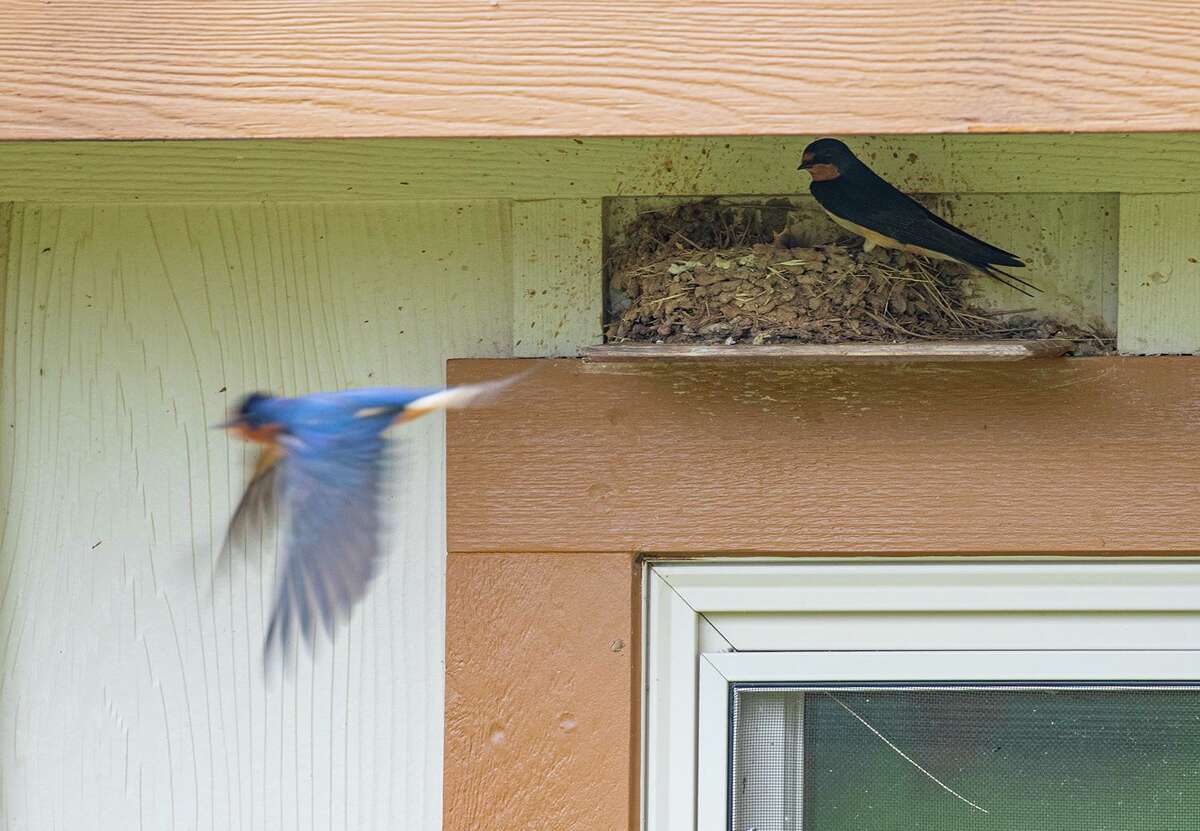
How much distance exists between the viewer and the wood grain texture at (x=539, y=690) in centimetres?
187

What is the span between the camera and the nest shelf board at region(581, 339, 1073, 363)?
5.66ft

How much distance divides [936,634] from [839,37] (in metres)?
0.87

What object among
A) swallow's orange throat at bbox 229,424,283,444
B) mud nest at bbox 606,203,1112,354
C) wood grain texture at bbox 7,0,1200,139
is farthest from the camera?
mud nest at bbox 606,203,1112,354

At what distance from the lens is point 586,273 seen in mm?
2039

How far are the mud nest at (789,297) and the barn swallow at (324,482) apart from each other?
0.24 metres

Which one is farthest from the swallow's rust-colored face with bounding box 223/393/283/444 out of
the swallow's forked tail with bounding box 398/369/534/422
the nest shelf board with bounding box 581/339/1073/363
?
the nest shelf board with bounding box 581/339/1073/363

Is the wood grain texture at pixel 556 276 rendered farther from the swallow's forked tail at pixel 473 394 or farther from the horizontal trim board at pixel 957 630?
the horizontal trim board at pixel 957 630

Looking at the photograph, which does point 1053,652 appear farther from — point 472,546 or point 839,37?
point 839,37

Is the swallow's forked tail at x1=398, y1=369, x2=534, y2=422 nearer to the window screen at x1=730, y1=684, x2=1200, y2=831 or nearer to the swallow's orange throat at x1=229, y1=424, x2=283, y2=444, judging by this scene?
the swallow's orange throat at x1=229, y1=424, x2=283, y2=444

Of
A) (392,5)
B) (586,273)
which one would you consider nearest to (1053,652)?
(586,273)

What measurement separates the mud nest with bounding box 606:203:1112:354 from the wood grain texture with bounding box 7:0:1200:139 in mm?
509

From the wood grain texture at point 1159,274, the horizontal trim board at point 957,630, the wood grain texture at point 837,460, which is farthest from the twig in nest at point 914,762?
the wood grain texture at point 1159,274

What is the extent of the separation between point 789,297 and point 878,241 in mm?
143

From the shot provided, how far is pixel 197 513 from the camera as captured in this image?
83.3 inches
